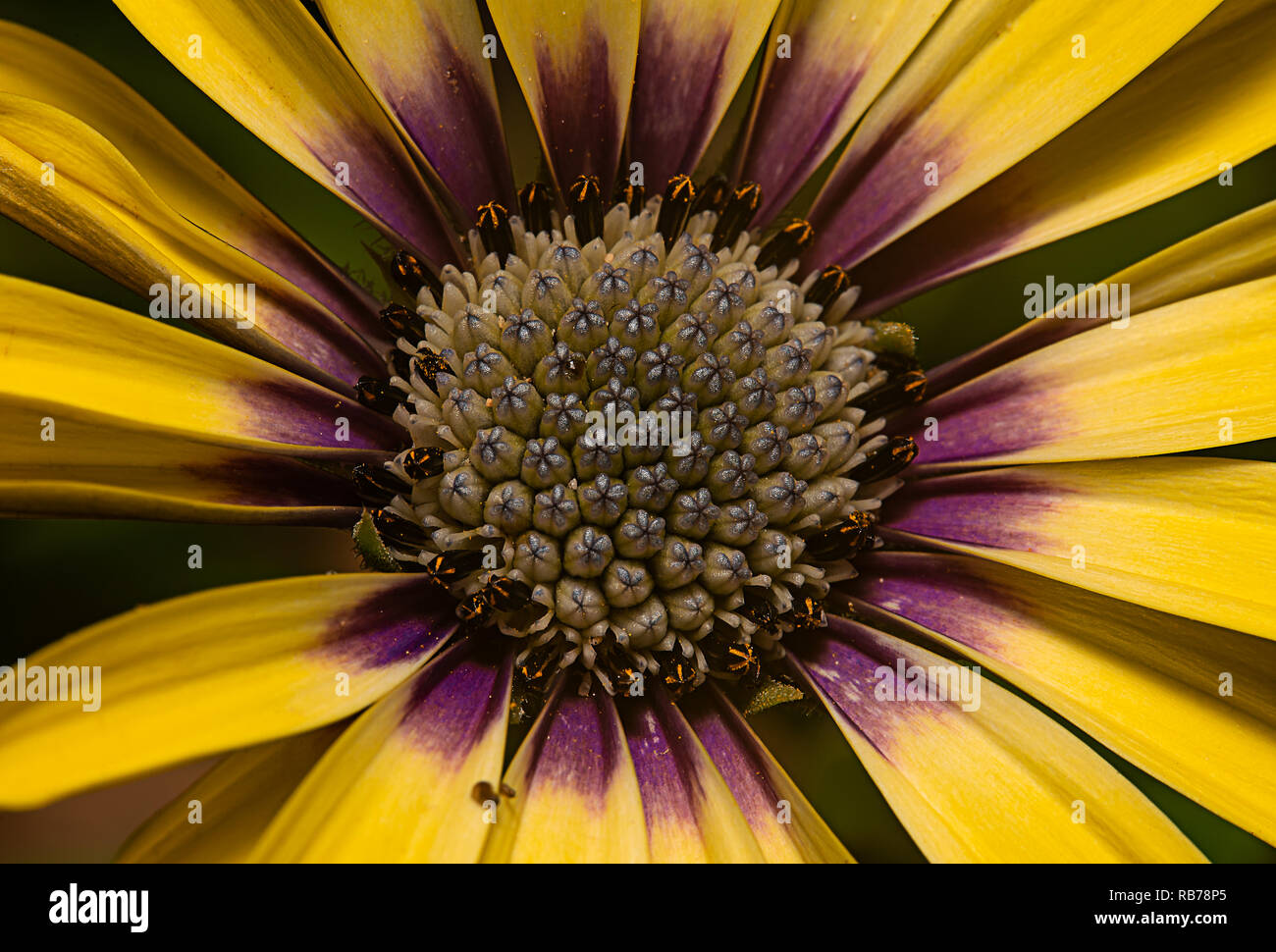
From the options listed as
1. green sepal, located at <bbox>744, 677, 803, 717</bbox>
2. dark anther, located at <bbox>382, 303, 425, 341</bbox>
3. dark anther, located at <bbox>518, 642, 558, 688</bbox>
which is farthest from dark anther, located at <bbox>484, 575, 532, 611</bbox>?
dark anther, located at <bbox>382, 303, 425, 341</bbox>

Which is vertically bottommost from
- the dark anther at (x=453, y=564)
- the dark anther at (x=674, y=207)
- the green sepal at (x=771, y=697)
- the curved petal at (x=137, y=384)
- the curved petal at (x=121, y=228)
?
the green sepal at (x=771, y=697)

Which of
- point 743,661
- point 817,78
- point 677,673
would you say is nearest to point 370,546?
point 677,673

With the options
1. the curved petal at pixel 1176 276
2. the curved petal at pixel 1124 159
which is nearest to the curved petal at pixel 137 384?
the curved petal at pixel 1124 159

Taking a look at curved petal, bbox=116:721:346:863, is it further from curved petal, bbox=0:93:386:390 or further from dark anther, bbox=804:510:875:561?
dark anther, bbox=804:510:875:561

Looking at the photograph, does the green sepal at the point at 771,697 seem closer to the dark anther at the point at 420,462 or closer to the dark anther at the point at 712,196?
the dark anther at the point at 420,462

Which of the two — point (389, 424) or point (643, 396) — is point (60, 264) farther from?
point (643, 396)
